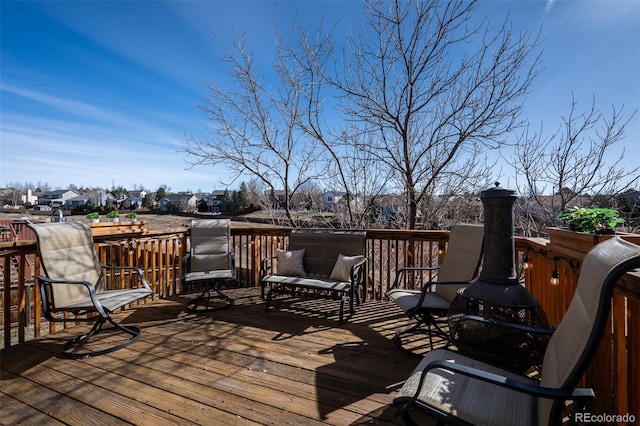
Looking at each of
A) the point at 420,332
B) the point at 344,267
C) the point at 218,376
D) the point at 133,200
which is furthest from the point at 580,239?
the point at 133,200

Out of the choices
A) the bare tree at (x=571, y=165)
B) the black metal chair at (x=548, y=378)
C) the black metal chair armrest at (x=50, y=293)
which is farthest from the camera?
the bare tree at (x=571, y=165)

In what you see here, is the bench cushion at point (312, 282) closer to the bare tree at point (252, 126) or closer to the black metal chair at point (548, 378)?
the black metal chair at point (548, 378)

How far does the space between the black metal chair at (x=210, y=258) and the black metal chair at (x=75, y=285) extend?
919 mm

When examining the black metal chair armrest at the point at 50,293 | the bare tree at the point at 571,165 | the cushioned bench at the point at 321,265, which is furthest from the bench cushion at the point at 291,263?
the bare tree at the point at 571,165

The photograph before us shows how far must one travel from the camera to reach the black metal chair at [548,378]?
904mm

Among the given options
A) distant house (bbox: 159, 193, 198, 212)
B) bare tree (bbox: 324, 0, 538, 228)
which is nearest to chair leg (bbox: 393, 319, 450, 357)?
bare tree (bbox: 324, 0, 538, 228)

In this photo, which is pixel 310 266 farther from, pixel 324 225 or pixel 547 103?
pixel 547 103

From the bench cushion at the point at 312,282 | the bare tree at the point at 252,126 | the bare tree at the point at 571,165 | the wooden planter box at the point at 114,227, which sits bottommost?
the bench cushion at the point at 312,282

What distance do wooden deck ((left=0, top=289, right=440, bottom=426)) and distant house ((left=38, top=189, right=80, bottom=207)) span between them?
55.1 metres

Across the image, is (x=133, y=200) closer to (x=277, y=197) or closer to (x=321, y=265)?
(x=277, y=197)

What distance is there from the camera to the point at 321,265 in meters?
4.04

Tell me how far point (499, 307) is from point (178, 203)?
44843 mm

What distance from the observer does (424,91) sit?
5.28m

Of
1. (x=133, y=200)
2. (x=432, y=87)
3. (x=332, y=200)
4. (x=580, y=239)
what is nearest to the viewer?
(x=580, y=239)
